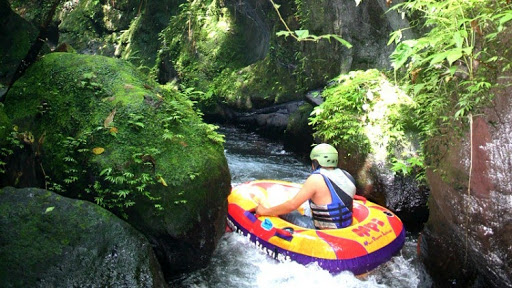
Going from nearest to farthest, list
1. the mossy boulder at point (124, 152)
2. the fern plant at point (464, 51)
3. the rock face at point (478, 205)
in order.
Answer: the fern plant at point (464, 51) → the rock face at point (478, 205) → the mossy boulder at point (124, 152)

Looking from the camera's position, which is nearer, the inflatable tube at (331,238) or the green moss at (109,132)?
the green moss at (109,132)

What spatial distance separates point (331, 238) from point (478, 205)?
73.3 inches

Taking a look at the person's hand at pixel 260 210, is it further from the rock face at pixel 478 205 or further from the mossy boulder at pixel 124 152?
the rock face at pixel 478 205

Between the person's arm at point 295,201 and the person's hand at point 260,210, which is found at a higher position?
the person's arm at point 295,201

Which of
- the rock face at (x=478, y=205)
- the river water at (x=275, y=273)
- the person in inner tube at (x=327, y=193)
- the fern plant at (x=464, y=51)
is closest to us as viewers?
the fern plant at (x=464, y=51)

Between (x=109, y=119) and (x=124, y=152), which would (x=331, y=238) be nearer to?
A: (x=124, y=152)

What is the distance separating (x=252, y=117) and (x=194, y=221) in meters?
8.05

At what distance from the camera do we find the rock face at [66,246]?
2.97 meters

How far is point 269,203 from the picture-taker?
5.77m

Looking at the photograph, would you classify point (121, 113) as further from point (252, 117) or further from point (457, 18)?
point (252, 117)

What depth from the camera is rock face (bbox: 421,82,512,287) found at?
3.06 metres

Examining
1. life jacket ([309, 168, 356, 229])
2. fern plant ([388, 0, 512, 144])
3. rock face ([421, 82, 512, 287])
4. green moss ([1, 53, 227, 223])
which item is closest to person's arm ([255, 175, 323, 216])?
life jacket ([309, 168, 356, 229])

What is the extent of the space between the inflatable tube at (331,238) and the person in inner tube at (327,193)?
0.20 meters

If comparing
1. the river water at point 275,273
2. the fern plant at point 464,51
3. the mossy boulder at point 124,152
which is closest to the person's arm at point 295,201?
the river water at point 275,273
